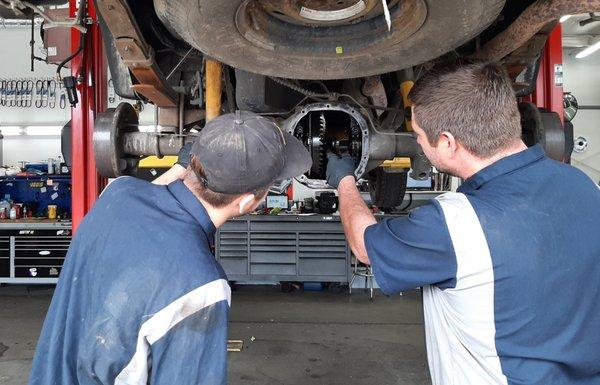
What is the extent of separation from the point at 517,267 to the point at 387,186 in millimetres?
1834

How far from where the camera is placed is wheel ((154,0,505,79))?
106cm

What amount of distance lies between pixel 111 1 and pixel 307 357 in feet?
8.61

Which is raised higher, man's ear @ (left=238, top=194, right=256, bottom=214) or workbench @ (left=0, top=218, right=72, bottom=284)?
man's ear @ (left=238, top=194, right=256, bottom=214)

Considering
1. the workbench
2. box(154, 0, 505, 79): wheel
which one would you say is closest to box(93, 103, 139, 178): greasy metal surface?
box(154, 0, 505, 79): wheel

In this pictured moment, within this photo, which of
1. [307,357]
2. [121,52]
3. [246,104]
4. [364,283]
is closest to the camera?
[121,52]

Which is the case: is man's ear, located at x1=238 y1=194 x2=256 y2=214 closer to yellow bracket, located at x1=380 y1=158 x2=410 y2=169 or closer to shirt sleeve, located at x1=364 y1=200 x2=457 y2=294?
shirt sleeve, located at x1=364 y1=200 x2=457 y2=294

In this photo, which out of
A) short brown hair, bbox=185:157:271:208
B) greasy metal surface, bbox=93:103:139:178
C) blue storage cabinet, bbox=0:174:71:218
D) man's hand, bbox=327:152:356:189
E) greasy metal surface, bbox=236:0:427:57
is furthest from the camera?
blue storage cabinet, bbox=0:174:71:218

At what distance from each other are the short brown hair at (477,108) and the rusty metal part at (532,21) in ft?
1.03

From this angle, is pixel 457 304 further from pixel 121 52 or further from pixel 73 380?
pixel 121 52

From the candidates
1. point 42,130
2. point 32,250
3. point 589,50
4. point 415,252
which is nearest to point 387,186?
point 415,252

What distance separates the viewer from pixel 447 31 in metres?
1.15

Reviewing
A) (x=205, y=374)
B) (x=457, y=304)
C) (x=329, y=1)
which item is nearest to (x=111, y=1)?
(x=329, y=1)

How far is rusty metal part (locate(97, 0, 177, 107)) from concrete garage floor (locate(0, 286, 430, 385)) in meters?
1.92

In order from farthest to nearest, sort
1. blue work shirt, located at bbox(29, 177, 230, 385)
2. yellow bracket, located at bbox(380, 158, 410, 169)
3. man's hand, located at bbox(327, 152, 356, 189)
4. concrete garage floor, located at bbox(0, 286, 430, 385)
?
concrete garage floor, located at bbox(0, 286, 430, 385), yellow bracket, located at bbox(380, 158, 410, 169), man's hand, located at bbox(327, 152, 356, 189), blue work shirt, located at bbox(29, 177, 230, 385)
